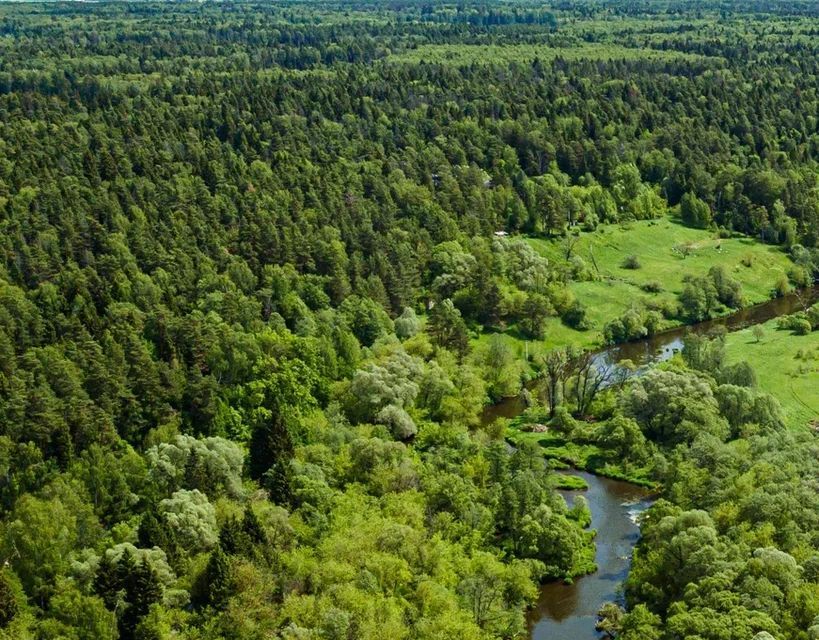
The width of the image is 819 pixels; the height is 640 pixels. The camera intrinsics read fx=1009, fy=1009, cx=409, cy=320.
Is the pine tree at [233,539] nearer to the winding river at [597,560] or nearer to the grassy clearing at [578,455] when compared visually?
the winding river at [597,560]

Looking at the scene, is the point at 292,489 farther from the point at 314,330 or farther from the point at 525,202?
the point at 525,202

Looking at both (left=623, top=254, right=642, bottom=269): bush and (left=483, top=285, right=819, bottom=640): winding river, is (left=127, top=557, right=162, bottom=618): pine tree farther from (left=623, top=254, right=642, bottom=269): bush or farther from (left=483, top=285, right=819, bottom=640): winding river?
(left=623, top=254, right=642, bottom=269): bush

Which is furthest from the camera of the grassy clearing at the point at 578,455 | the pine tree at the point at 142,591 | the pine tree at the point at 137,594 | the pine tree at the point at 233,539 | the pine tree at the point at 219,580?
the grassy clearing at the point at 578,455

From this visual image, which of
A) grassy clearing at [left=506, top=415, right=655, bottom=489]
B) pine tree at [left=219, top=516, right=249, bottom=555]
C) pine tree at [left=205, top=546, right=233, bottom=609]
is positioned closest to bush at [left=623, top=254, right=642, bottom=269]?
grassy clearing at [left=506, top=415, right=655, bottom=489]

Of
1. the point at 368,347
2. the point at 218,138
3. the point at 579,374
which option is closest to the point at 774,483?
the point at 579,374

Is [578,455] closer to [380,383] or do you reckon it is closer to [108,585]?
[380,383]

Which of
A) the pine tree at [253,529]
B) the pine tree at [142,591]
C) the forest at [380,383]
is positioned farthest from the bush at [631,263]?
the pine tree at [142,591]
